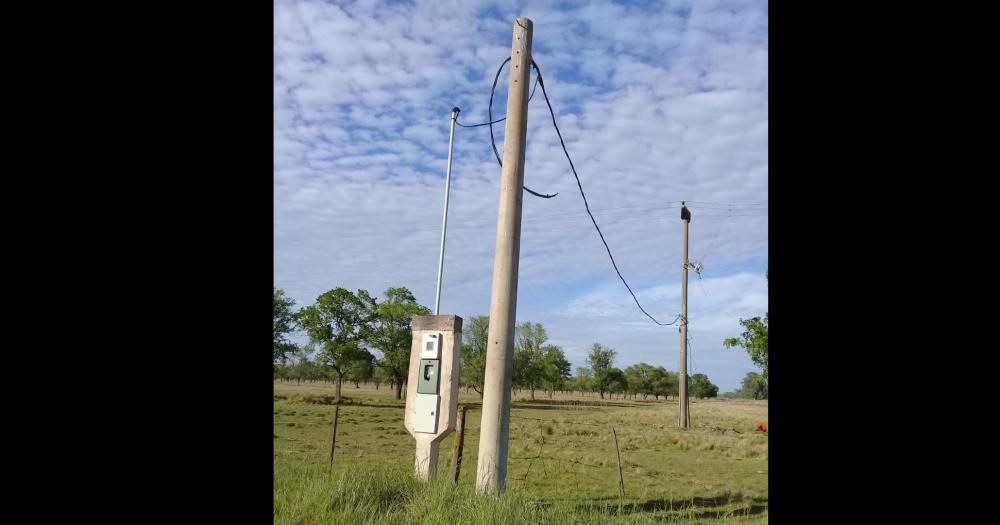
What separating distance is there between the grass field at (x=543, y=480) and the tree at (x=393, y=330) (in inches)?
476

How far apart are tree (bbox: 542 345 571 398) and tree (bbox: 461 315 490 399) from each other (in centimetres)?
679

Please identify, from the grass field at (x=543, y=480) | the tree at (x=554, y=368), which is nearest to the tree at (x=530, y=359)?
the tree at (x=554, y=368)

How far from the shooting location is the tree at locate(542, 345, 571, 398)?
163 ft

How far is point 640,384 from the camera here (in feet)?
235

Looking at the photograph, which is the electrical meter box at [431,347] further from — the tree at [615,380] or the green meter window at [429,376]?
the tree at [615,380]

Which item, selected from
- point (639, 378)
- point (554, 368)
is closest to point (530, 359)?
point (554, 368)

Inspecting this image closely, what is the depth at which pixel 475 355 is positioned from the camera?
4381 cm

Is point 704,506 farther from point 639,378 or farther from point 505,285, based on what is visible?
point 639,378
